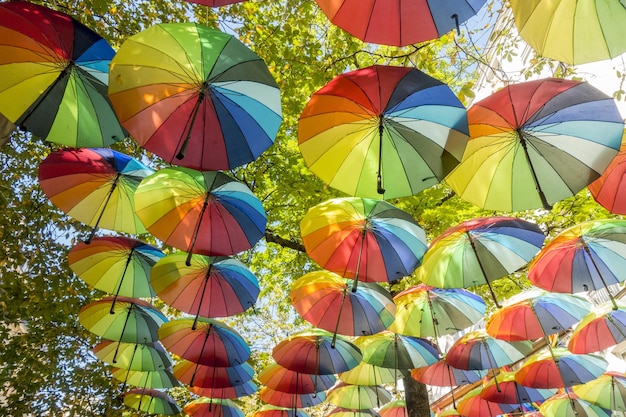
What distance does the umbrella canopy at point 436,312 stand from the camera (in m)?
7.32

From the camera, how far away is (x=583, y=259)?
20.5 ft

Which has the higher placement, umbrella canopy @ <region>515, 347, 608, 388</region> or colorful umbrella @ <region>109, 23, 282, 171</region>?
colorful umbrella @ <region>109, 23, 282, 171</region>

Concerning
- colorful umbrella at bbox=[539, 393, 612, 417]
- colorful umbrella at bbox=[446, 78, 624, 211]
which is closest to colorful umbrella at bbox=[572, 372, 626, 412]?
colorful umbrella at bbox=[539, 393, 612, 417]

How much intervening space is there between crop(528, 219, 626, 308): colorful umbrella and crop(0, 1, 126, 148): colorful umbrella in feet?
17.9

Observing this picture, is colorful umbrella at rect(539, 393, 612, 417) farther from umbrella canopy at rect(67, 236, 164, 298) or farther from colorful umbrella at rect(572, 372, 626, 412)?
umbrella canopy at rect(67, 236, 164, 298)

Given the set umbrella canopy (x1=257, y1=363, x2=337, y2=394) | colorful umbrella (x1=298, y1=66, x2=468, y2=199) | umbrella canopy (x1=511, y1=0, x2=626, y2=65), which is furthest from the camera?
umbrella canopy (x1=257, y1=363, x2=337, y2=394)

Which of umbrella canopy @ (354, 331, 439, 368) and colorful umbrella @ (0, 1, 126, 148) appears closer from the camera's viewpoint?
colorful umbrella @ (0, 1, 126, 148)

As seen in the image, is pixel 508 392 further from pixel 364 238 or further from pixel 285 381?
pixel 364 238

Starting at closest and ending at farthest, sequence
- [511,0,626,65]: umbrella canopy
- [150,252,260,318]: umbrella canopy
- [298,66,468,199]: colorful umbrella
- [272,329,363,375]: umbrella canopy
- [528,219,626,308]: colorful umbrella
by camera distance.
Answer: [511,0,626,65]: umbrella canopy < [298,66,468,199]: colorful umbrella < [528,219,626,308]: colorful umbrella < [150,252,260,318]: umbrella canopy < [272,329,363,375]: umbrella canopy

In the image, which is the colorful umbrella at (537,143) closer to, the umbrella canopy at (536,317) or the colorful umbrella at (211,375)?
the umbrella canopy at (536,317)

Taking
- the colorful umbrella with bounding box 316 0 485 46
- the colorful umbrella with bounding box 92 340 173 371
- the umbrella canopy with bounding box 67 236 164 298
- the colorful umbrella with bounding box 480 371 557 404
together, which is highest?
the umbrella canopy with bounding box 67 236 164 298

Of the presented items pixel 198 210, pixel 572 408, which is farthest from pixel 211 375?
pixel 572 408

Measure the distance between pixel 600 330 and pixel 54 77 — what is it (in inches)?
327

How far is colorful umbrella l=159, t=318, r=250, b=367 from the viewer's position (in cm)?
760
